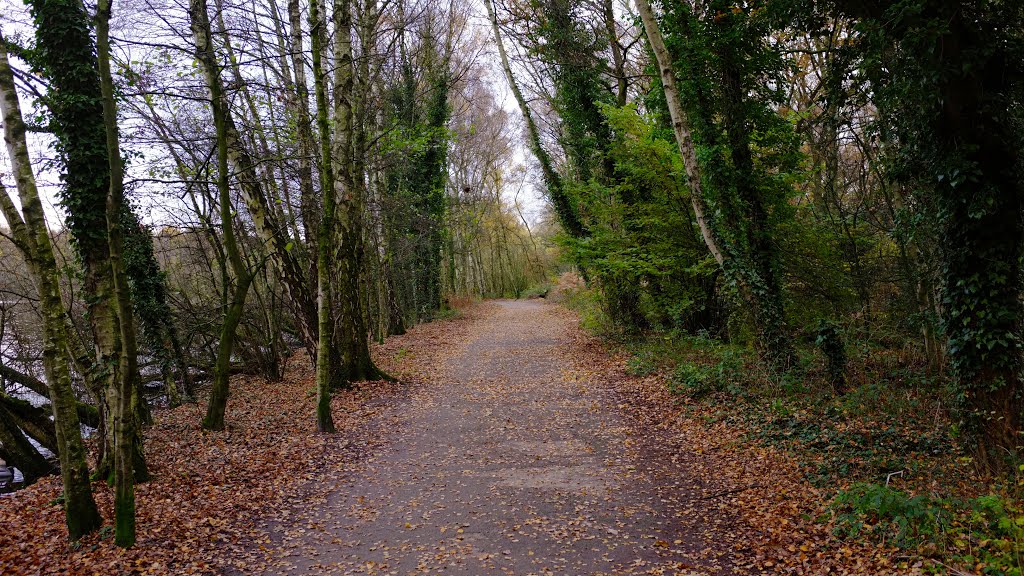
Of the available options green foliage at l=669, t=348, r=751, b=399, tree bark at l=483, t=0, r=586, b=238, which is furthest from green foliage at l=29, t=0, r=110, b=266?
tree bark at l=483, t=0, r=586, b=238

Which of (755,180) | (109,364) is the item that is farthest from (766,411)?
(109,364)

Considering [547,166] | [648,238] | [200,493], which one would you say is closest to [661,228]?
[648,238]

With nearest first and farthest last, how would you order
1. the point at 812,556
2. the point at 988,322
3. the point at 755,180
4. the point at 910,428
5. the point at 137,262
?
the point at 812,556 → the point at 988,322 → the point at 910,428 → the point at 755,180 → the point at 137,262

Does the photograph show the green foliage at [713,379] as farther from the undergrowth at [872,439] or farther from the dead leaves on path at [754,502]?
the dead leaves on path at [754,502]

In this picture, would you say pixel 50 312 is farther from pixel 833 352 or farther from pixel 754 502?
pixel 833 352

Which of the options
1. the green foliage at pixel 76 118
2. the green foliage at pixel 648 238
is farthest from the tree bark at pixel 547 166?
the green foliage at pixel 76 118

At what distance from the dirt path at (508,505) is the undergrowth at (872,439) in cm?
117

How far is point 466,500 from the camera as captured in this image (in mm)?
6105

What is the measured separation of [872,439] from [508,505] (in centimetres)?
404

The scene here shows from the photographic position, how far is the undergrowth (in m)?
3.93

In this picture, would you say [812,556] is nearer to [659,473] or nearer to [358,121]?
[659,473]

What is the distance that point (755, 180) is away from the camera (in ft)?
34.1

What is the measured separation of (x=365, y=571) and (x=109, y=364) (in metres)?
4.20

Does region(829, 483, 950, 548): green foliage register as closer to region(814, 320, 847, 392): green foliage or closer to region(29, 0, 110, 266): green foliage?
region(814, 320, 847, 392): green foliage
